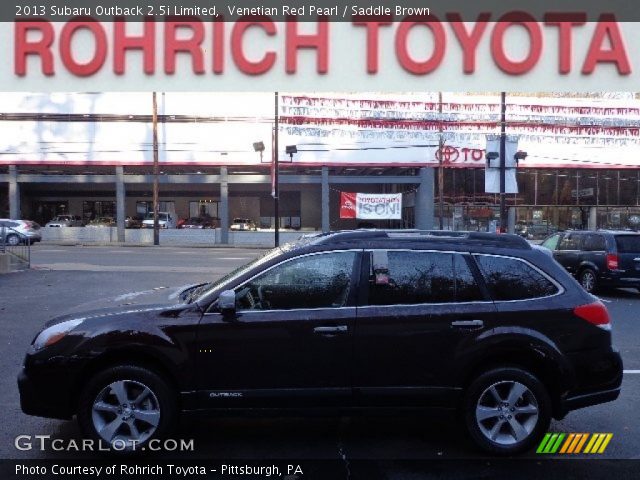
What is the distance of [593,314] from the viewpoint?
4551mm

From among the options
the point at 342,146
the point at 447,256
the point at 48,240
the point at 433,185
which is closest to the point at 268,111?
the point at 342,146

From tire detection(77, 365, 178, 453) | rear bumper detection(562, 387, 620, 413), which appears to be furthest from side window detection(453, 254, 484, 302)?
tire detection(77, 365, 178, 453)

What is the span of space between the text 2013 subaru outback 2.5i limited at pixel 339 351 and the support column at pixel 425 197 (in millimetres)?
32866

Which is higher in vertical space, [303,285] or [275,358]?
[303,285]

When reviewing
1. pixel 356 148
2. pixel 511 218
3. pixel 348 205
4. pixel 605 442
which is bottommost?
pixel 605 442

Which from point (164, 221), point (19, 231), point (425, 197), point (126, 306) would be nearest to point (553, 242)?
point (126, 306)

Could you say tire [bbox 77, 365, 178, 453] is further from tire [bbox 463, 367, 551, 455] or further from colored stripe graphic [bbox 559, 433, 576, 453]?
colored stripe graphic [bbox 559, 433, 576, 453]

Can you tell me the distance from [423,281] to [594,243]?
1084 centimetres

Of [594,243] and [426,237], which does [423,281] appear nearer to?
[426,237]

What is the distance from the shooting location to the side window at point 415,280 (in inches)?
177

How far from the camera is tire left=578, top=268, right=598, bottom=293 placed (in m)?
13.5

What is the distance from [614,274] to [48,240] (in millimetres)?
33831

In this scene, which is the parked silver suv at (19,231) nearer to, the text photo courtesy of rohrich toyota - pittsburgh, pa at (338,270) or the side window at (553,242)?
the text photo courtesy of rohrich toyota - pittsburgh, pa at (338,270)

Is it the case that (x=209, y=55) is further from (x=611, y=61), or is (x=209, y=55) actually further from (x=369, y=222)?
(x=369, y=222)
